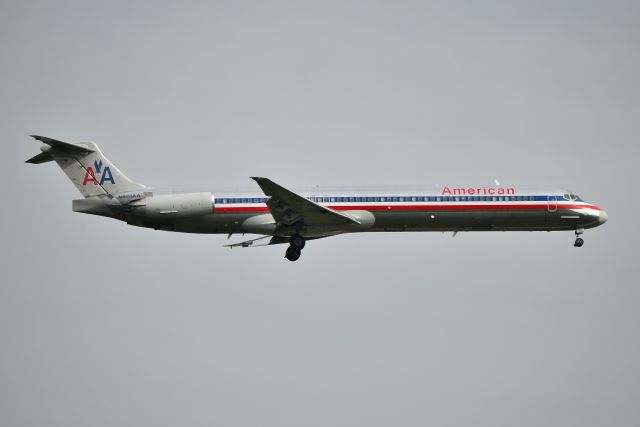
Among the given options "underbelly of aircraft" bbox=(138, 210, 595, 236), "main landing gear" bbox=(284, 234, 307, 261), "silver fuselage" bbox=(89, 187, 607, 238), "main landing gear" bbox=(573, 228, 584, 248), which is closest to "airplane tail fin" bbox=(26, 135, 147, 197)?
"silver fuselage" bbox=(89, 187, 607, 238)

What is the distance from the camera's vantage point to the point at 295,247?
47.0m

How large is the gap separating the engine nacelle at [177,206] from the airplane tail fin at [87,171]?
1706mm

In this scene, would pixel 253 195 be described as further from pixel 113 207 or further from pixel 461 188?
pixel 461 188

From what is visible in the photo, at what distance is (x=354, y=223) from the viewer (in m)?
45.7

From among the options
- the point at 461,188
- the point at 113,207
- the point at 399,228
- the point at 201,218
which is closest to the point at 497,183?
the point at 461,188

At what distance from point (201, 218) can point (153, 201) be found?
7.48 ft

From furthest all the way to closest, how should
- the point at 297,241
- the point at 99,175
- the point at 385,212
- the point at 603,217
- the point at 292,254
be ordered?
the point at 603,217 < the point at 292,254 < the point at 297,241 < the point at 99,175 < the point at 385,212

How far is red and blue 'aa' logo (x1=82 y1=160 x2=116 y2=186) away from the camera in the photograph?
153 ft

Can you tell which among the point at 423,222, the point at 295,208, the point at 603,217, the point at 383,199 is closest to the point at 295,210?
the point at 295,208

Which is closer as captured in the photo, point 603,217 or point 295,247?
point 295,247

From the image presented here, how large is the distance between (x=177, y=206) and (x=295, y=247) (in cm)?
589

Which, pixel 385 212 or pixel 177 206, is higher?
pixel 177 206

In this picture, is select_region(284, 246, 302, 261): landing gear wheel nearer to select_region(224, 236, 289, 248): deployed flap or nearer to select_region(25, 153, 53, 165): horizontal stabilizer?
select_region(224, 236, 289, 248): deployed flap

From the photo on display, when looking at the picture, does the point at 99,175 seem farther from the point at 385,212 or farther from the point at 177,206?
the point at 385,212
